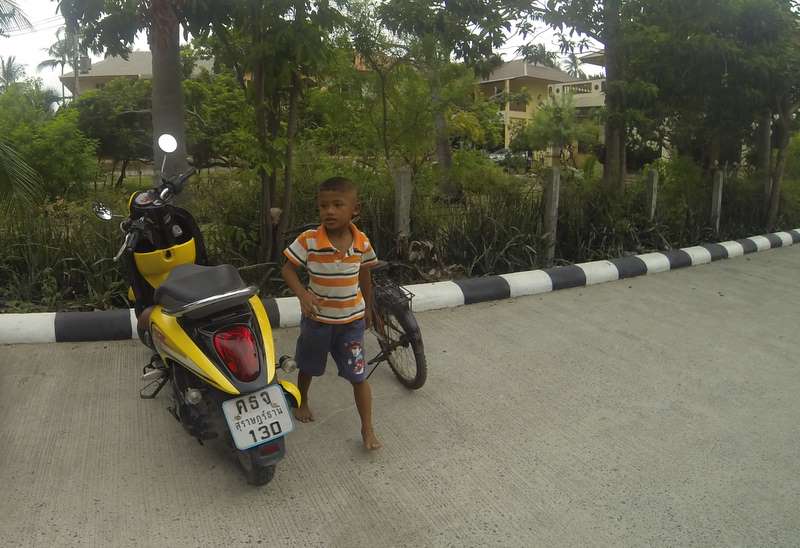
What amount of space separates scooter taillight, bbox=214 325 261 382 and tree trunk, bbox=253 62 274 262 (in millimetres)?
2573

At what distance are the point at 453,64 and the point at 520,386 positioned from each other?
25.0 ft

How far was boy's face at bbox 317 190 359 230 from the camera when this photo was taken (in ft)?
9.68

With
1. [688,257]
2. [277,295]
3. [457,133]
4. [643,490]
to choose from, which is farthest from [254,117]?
[457,133]

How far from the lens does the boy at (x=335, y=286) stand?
2.99 m

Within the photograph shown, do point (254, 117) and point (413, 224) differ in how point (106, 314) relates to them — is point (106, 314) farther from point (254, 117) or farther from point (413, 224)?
point (413, 224)

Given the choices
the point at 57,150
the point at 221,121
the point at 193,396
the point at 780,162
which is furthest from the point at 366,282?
the point at 57,150

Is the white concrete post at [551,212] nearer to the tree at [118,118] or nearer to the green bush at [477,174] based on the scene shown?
the green bush at [477,174]

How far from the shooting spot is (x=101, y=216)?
3.45 metres

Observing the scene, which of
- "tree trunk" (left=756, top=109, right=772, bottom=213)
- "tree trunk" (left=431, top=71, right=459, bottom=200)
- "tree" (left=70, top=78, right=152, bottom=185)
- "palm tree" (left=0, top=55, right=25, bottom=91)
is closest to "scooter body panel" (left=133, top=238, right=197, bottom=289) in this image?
"tree trunk" (left=431, top=71, right=459, bottom=200)

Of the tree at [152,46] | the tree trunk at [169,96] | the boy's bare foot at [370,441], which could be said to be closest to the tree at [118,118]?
the tree at [152,46]

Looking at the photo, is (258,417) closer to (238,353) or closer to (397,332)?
(238,353)

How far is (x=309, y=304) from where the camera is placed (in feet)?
9.84

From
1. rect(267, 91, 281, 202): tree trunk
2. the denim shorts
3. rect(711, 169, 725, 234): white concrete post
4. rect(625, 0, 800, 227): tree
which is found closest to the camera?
the denim shorts

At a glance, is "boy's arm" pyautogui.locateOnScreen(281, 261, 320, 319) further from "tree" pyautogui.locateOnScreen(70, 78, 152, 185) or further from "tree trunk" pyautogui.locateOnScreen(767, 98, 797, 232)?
"tree" pyautogui.locateOnScreen(70, 78, 152, 185)
